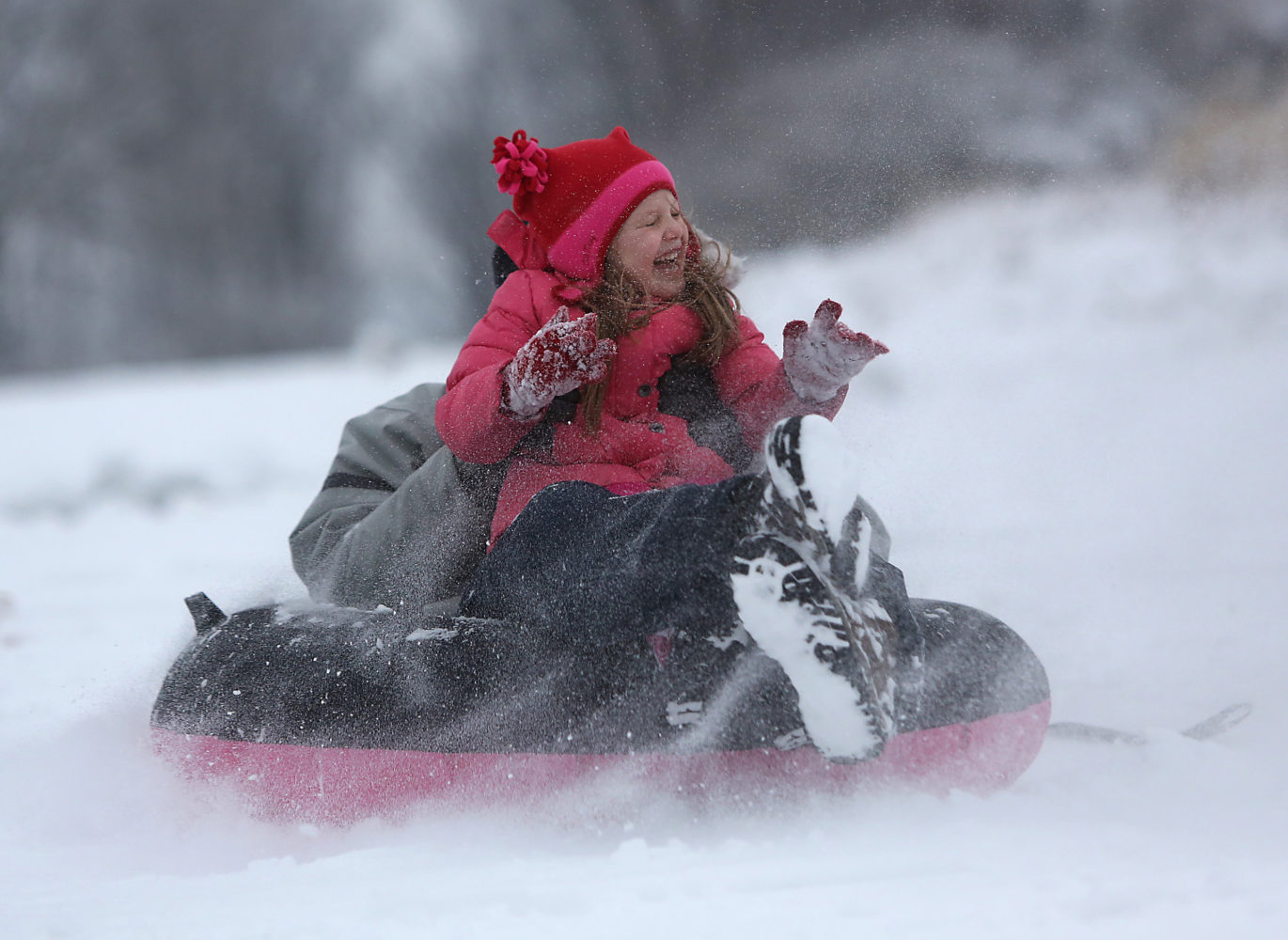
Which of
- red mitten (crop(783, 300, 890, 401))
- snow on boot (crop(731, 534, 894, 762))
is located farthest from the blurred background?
snow on boot (crop(731, 534, 894, 762))

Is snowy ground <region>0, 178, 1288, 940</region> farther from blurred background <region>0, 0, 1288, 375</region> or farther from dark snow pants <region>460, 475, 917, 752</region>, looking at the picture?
blurred background <region>0, 0, 1288, 375</region>

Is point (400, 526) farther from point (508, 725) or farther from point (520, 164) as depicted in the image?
point (520, 164)

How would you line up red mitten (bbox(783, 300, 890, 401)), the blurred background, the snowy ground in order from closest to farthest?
the snowy ground < red mitten (bbox(783, 300, 890, 401)) < the blurred background

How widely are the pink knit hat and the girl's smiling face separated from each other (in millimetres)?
13

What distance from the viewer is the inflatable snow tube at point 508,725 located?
956 mm

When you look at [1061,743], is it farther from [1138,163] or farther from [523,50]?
[523,50]

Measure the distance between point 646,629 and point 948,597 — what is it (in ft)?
2.72

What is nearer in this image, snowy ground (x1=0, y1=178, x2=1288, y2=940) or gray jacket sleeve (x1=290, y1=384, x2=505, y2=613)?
snowy ground (x1=0, y1=178, x2=1288, y2=940)

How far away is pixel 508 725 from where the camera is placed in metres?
0.99

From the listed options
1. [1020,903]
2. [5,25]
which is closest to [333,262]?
[5,25]

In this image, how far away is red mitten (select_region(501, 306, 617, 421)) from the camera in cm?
99

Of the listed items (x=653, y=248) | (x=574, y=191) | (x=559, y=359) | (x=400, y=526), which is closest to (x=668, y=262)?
(x=653, y=248)

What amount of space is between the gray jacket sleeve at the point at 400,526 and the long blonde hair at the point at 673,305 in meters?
0.19

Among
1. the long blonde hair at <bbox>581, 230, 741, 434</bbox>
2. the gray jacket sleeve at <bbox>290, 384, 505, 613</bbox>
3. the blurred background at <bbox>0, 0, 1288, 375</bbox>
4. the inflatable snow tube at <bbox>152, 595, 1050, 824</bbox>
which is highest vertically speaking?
the blurred background at <bbox>0, 0, 1288, 375</bbox>
